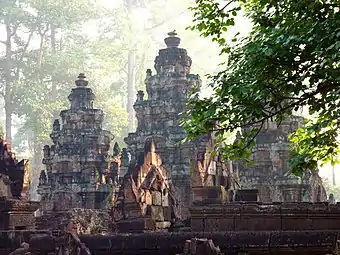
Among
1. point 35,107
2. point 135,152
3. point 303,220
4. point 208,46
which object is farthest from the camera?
point 208,46

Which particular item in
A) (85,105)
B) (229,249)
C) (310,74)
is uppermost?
(85,105)

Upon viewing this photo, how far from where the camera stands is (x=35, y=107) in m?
35.6

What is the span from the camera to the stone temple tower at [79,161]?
23.0m

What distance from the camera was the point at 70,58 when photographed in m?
38.8

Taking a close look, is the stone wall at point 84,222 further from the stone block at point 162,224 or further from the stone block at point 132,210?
the stone block at point 162,224

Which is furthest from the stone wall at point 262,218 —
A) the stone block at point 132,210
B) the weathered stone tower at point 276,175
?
the weathered stone tower at point 276,175

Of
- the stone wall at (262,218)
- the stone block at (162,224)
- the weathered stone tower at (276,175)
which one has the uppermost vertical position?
the weathered stone tower at (276,175)

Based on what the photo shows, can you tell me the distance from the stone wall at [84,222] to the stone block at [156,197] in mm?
1054

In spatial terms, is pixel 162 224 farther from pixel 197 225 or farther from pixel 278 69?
pixel 278 69

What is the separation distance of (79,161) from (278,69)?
18.2 meters

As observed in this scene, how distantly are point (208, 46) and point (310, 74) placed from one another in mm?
40647

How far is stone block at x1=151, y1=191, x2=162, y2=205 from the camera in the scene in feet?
42.2

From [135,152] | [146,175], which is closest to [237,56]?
[146,175]

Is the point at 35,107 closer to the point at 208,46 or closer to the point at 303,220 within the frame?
the point at 208,46
